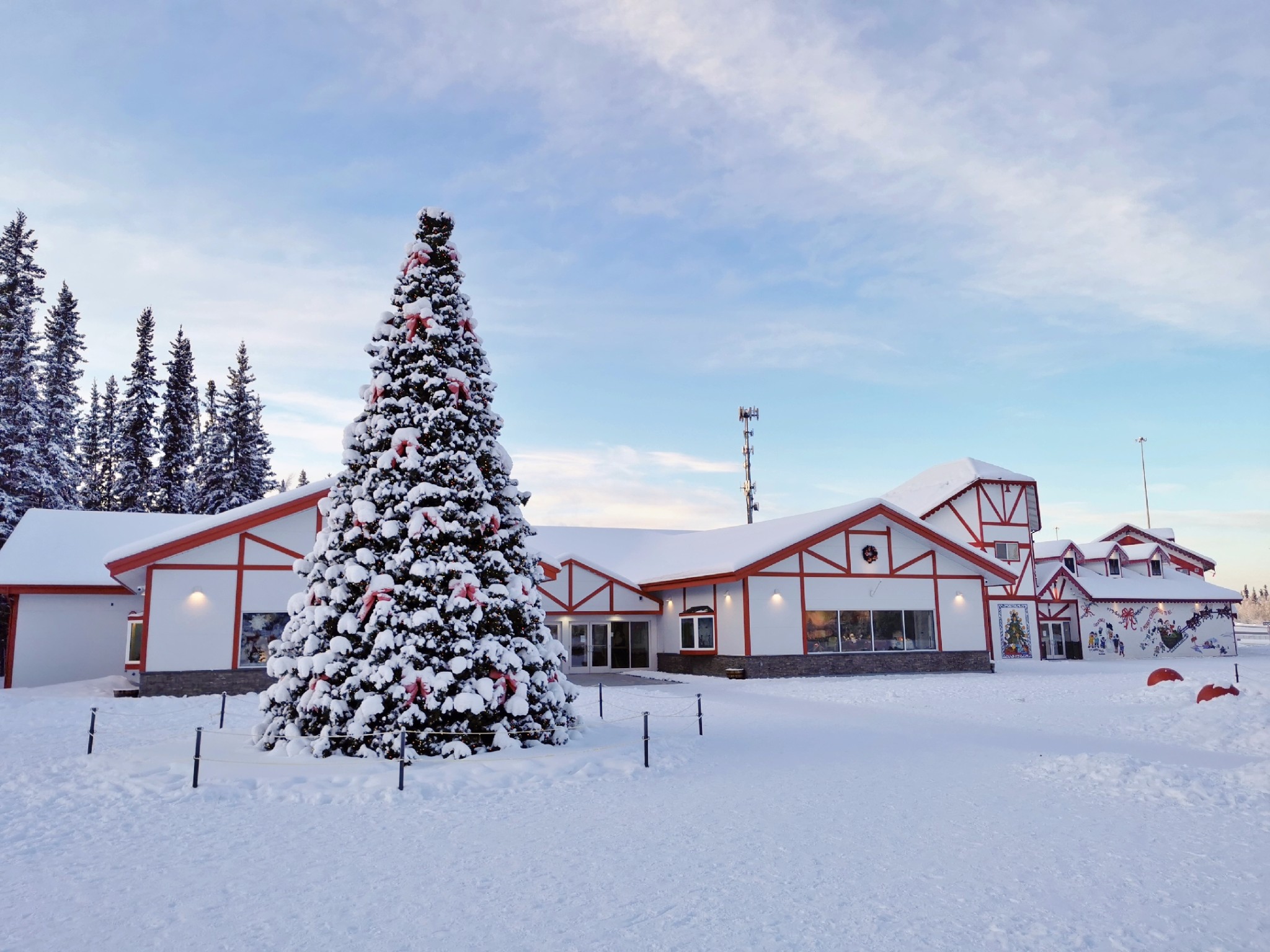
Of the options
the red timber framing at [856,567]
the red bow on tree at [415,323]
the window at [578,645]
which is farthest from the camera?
the window at [578,645]

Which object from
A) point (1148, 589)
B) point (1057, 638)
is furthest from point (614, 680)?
point (1148, 589)

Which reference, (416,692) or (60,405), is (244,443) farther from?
(416,692)

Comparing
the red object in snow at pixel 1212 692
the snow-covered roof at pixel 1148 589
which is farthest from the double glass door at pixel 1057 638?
the red object in snow at pixel 1212 692

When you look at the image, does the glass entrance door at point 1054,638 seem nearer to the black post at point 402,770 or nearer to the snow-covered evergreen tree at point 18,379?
the black post at point 402,770

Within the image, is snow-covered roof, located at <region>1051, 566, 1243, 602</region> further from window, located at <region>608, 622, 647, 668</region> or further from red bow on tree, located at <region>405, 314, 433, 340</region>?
red bow on tree, located at <region>405, 314, 433, 340</region>

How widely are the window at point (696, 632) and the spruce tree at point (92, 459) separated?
1462 inches

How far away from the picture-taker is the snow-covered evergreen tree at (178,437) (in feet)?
153

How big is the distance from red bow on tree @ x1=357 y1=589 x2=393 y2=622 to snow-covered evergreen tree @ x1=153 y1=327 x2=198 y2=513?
3908cm

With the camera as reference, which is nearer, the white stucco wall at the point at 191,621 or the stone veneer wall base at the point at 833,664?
the white stucco wall at the point at 191,621

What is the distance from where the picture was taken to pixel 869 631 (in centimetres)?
3006

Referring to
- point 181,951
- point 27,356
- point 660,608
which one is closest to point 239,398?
point 27,356

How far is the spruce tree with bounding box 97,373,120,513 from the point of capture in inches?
1892

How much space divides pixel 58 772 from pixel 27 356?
34.0 metres

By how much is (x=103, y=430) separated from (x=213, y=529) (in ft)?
147
